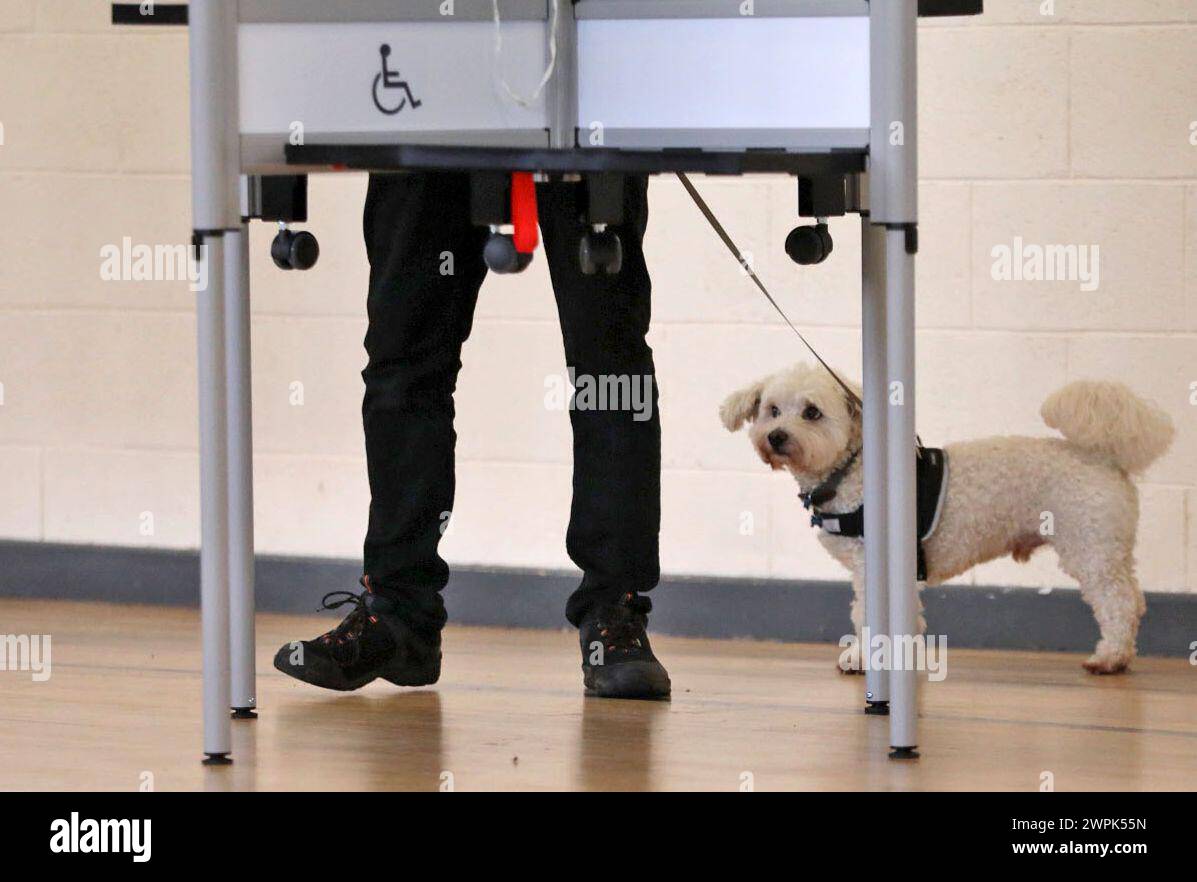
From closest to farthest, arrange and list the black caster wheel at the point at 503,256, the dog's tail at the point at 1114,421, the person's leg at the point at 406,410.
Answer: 1. the black caster wheel at the point at 503,256
2. the person's leg at the point at 406,410
3. the dog's tail at the point at 1114,421

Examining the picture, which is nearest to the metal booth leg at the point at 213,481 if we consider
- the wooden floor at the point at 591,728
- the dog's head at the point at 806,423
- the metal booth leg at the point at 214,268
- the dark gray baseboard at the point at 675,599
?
the metal booth leg at the point at 214,268

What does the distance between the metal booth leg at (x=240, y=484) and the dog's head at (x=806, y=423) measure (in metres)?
0.87

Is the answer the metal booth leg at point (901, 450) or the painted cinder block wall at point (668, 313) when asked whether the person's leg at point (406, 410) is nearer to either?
the metal booth leg at point (901, 450)

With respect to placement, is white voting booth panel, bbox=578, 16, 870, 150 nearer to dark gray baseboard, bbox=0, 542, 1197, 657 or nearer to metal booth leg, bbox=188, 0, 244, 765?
metal booth leg, bbox=188, 0, 244, 765

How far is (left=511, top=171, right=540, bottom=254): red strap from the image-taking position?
1.67 m

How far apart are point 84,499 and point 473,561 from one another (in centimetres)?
80

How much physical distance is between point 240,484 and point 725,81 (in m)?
0.82

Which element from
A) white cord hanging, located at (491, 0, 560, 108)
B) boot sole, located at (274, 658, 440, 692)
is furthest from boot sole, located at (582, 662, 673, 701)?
white cord hanging, located at (491, 0, 560, 108)

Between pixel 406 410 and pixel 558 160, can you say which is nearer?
pixel 558 160

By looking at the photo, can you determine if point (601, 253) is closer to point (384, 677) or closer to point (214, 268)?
point (214, 268)

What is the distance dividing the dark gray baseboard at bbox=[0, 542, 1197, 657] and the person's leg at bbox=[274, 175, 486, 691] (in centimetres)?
79

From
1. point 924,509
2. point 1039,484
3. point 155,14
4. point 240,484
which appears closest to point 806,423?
point 924,509

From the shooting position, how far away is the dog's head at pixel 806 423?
2.59 meters

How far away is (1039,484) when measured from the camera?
2594 mm
